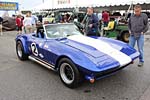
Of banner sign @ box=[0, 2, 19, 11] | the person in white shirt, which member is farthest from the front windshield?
banner sign @ box=[0, 2, 19, 11]

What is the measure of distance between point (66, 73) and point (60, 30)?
1.49 meters

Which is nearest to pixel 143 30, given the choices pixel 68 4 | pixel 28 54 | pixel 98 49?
pixel 98 49

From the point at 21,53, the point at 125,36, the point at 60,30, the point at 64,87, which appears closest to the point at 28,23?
the point at 21,53

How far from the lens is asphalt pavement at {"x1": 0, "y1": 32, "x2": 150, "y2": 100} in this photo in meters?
3.68

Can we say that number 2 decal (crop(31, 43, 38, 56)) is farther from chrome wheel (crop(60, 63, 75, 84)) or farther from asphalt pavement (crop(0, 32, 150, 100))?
chrome wheel (crop(60, 63, 75, 84))

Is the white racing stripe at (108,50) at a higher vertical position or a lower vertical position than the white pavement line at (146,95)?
higher

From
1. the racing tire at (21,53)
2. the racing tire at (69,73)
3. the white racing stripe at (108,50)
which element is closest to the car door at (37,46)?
the racing tire at (21,53)

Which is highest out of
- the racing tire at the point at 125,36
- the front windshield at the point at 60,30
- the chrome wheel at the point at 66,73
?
the front windshield at the point at 60,30

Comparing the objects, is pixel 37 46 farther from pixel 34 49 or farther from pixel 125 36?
pixel 125 36

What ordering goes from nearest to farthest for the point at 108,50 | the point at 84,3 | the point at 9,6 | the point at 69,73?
the point at 69,73
the point at 108,50
the point at 84,3
the point at 9,6

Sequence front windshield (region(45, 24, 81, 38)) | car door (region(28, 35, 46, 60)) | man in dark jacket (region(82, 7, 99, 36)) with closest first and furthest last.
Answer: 1. car door (region(28, 35, 46, 60))
2. front windshield (region(45, 24, 81, 38))
3. man in dark jacket (region(82, 7, 99, 36))

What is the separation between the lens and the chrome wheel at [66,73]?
3995 millimetres

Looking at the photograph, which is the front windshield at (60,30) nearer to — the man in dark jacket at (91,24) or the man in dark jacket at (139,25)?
the man in dark jacket at (91,24)

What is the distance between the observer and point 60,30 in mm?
5230
